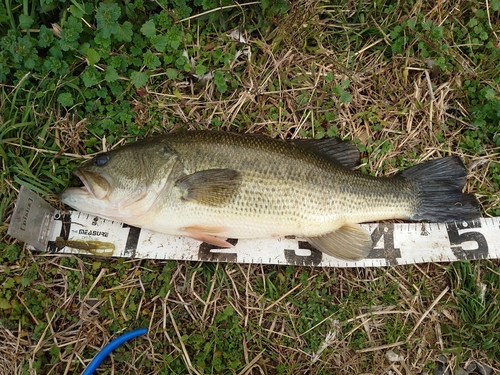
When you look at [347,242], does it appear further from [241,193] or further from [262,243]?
[241,193]

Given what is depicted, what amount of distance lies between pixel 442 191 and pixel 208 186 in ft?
6.54

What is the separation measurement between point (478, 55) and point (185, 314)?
3.58 meters

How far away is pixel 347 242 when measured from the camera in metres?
3.15

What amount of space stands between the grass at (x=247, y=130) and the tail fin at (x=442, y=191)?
0.23m

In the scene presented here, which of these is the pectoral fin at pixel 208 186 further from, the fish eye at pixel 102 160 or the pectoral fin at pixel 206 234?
the fish eye at pixel 102 160

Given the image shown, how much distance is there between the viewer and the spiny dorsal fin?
10.7 feet

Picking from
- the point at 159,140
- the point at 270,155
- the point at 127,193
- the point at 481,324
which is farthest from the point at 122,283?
the point at 481,324

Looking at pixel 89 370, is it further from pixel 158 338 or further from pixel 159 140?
pixel 159 140

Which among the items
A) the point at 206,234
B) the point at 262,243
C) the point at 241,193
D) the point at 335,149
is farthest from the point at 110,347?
the point at 335,149

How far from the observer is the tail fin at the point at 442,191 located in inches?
128

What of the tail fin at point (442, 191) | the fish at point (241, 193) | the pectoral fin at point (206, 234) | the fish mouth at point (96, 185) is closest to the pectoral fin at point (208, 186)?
the fish at point (241, 193)

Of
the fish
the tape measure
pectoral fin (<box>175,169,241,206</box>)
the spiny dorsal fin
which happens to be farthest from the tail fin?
pectoral fin (<box>175,169,241,206</box>)

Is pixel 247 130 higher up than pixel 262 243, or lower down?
higher up

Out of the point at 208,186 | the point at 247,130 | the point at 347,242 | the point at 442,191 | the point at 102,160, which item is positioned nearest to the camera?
the point at 208,186
